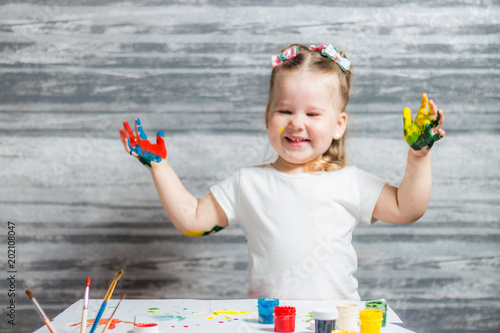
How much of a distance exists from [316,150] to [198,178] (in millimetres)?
510

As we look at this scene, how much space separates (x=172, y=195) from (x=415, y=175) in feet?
1.87

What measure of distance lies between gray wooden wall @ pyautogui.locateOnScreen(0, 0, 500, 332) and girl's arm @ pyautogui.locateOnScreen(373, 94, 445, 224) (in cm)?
→ 41

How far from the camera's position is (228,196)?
4.66ft

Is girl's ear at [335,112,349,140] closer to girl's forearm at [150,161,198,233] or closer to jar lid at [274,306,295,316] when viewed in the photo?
girl's forearm at [150,161,198,233]

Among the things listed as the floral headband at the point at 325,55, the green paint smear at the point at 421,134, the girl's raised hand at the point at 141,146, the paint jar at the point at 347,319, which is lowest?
the paint jar at the point at 347,319

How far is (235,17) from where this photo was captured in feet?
5.75

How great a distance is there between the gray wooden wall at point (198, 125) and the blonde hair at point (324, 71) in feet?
0.93

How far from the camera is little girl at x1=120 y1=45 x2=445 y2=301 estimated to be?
1.34 m

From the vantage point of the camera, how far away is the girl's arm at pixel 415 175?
120cm

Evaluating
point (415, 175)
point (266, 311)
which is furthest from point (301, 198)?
point (266, 311)

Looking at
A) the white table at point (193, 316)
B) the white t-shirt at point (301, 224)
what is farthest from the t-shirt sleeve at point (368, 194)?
the white table at point (193, 316)

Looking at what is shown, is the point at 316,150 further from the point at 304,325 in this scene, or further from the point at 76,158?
the point at 76,158

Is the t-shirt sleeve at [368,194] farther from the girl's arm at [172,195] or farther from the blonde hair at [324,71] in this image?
the girl's arm at [172,195]

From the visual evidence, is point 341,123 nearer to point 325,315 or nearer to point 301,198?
point 301,198
